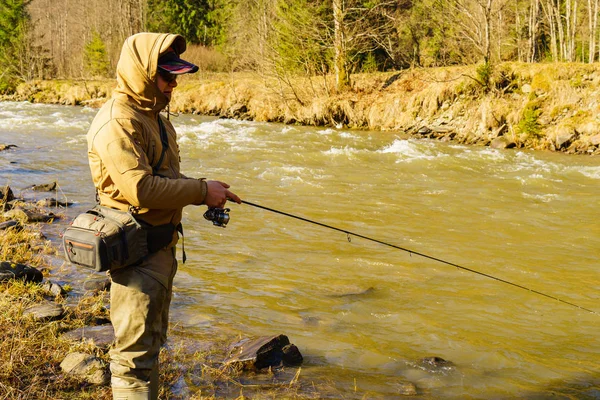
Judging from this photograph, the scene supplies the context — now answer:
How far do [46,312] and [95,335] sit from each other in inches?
19.0

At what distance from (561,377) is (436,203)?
6.20 metres

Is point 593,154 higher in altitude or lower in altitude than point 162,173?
lower

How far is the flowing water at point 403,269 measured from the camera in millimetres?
4508

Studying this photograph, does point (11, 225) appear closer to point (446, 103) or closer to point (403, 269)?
point (403, 269)

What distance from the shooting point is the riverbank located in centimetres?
1792

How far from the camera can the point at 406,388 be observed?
3988 mm

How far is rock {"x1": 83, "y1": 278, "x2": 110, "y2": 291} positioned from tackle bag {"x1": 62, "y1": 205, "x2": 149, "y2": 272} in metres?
2.79

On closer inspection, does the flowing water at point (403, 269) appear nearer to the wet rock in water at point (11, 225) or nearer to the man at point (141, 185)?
the wet rock in water at point (11, 225)

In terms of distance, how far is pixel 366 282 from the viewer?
6.33 m

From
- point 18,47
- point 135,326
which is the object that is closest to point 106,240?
point 135,326

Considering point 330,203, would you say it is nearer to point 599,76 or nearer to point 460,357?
point 460,357

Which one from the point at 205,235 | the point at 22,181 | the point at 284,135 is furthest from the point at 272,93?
the point at 205,235

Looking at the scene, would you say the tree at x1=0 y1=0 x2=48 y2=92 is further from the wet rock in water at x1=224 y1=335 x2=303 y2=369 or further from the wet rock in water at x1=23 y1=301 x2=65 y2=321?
the wet rock in water at x1=224 y1=335 x2=303 y2=369

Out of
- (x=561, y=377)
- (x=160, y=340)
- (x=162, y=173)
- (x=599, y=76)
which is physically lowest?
(x=561, y=377)
